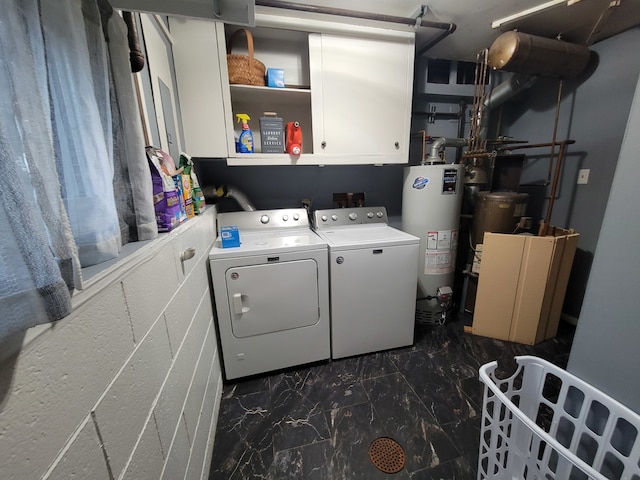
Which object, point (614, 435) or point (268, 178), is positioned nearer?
point (614, 435)

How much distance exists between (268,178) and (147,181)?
1.55 meters

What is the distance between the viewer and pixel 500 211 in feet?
6.95

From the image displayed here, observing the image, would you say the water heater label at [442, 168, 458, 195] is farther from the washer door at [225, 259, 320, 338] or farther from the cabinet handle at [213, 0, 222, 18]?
the cabinet handle at [213, 0, 222, 18]

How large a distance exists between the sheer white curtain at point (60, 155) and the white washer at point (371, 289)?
121 cm

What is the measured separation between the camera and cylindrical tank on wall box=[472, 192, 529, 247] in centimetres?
211

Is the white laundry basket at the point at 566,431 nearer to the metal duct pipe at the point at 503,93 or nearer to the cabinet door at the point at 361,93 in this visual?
the cabinet door at the point at 361,93

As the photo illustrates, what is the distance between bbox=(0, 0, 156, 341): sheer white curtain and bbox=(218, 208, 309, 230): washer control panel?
3.94 feet

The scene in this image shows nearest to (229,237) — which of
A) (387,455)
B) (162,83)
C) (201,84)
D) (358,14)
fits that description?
(162,83)

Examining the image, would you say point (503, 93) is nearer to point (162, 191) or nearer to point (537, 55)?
point (537, 55)

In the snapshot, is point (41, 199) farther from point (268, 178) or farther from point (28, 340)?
point (268, 178)

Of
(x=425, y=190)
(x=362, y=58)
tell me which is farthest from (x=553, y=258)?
(x=362, y=58)

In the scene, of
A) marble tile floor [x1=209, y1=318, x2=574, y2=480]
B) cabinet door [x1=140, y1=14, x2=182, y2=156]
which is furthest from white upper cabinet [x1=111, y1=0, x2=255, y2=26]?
marble tile floor [x1=209, y1=318, x2=574, y2=480]

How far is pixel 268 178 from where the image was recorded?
2.28m

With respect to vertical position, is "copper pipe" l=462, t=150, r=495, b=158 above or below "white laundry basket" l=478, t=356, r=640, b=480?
above
